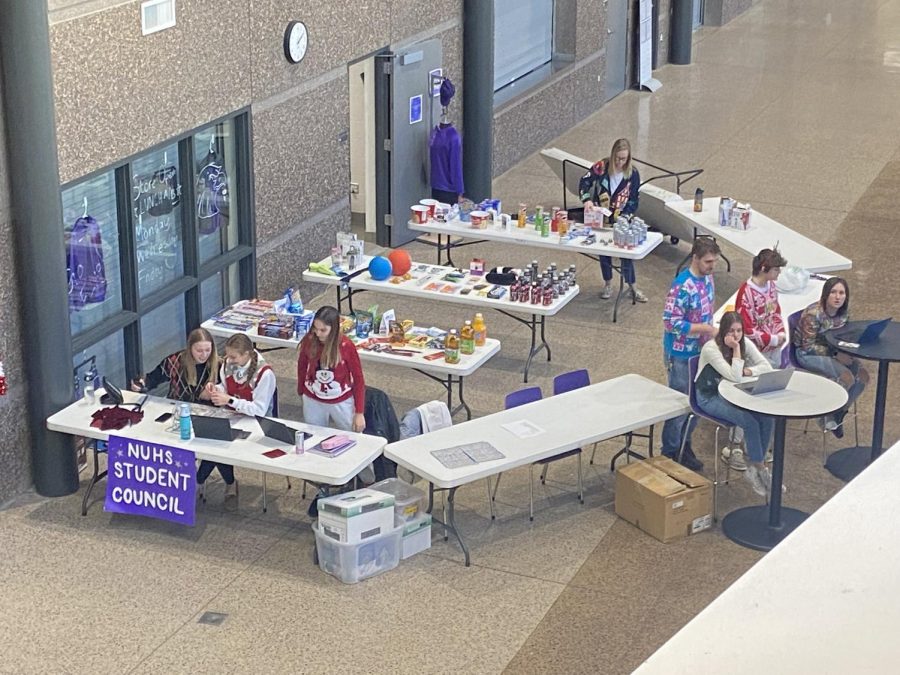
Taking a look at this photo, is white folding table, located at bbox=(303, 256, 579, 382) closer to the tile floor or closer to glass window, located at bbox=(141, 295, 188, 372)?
the tile floor

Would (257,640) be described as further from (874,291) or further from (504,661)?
(874,291)

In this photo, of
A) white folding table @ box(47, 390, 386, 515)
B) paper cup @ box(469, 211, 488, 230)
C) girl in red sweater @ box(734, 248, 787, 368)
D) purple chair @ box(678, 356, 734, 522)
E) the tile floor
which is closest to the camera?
the tile floor

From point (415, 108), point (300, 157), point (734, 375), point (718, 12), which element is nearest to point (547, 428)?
point (734, 375)

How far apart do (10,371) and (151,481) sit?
3.86 feet

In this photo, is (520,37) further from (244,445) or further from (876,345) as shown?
(244,445)

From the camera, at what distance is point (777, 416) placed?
26.7 feet

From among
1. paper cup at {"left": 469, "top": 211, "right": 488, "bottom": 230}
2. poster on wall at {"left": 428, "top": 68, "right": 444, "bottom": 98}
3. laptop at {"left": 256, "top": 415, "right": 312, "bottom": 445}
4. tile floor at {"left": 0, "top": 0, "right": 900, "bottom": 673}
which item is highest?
poster on wall at {"left": 428, "top": 68, "right": 444, "bottom": 98}

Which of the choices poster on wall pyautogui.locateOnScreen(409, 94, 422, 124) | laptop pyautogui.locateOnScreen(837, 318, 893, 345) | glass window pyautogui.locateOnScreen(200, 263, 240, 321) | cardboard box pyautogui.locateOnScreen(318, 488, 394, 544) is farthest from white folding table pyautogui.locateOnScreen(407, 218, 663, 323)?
cardboard box pyautogui.locateOnScreen(318, 488, 394, 544)

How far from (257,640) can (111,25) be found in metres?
4.20

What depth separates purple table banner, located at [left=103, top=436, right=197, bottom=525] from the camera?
27.2 feet

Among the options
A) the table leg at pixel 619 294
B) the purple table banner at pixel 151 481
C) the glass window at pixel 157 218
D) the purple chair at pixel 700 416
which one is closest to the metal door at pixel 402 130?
the table leg at pixel 619 294

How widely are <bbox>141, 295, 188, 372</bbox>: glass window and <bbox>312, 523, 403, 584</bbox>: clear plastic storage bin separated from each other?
9.07 ft

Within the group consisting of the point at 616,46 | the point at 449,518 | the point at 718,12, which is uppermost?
the point at 616,46

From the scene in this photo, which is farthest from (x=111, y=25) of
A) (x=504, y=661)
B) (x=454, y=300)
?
(x=504, y=661)
